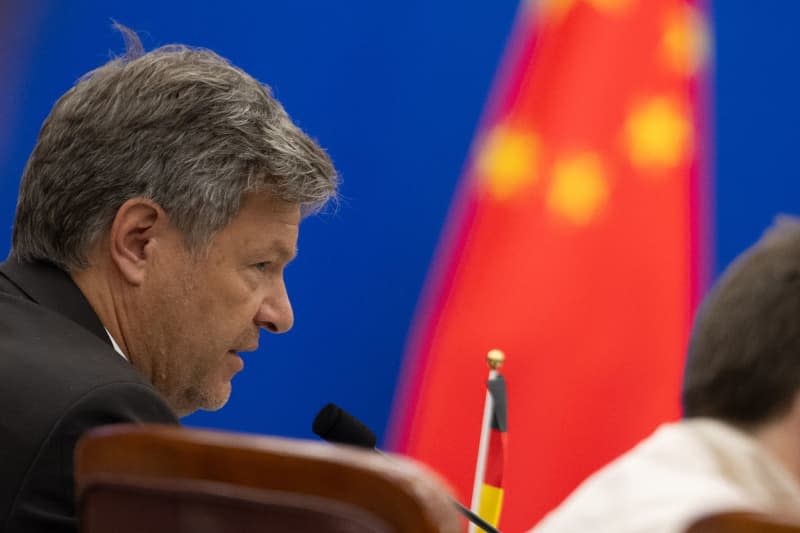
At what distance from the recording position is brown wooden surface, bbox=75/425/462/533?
0.76 m

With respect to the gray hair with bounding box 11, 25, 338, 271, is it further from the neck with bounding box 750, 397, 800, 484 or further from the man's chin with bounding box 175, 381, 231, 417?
the neck with bounding box 750, 397, 800, 484

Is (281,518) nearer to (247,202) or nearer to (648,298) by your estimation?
(247,202)

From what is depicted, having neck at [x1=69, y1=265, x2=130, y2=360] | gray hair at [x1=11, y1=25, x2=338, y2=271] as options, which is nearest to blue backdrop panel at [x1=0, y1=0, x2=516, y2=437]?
gray hair at [x1=11, y1=25, x2=338, y2=271]

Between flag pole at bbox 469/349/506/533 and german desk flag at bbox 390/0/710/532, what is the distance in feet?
0.37

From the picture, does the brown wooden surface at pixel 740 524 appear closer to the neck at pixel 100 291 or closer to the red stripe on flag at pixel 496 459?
the neck at pixel 100 291

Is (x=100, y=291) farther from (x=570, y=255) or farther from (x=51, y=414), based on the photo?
(x=570, y=255)

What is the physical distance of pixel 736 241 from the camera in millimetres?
2480

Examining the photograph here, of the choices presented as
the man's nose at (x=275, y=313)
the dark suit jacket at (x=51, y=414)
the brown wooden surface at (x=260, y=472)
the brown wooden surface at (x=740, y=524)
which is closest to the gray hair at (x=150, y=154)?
the man's nose at (x=275, y=313)

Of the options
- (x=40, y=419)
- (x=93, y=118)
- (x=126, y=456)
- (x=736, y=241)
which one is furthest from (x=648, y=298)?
(x=126, y=456)

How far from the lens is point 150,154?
5.32ft

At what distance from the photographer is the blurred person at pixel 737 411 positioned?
0.93 metres

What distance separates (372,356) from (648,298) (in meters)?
0.59

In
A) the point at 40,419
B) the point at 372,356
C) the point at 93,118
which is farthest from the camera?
the point at 372,356

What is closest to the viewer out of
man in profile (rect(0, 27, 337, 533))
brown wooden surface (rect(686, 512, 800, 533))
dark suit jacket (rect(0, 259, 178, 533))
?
brown wooden surface (rect(686, 512, 800, 533))
